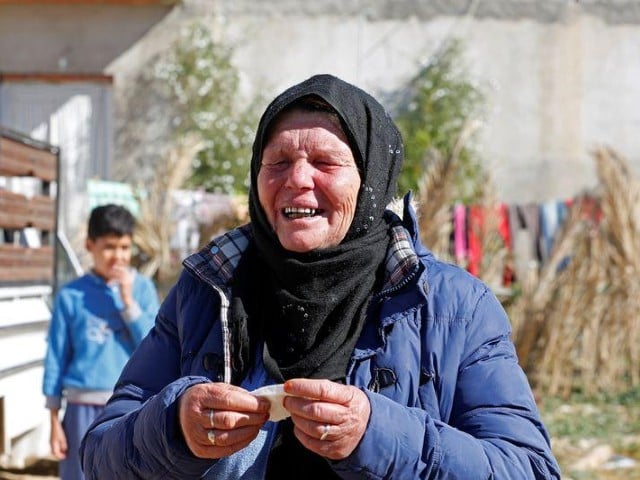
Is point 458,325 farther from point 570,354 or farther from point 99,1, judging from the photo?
point 99,1

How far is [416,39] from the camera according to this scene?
14086 mm

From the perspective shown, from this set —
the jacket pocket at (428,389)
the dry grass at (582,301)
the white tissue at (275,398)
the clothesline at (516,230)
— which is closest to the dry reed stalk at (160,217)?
the dry grass at (582,301)

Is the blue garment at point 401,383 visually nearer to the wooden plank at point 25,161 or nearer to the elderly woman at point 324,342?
the elderly woman at point 324,342

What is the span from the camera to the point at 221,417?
74.5 inches

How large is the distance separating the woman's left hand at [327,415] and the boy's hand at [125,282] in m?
3.30

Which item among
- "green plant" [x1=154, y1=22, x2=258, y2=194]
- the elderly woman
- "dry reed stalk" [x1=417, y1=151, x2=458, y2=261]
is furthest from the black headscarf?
"green plant" [x1=154, y1=22, x2=258, y2=194]

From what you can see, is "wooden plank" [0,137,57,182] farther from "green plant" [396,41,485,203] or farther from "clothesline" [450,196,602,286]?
"green plant" [396,41,485,203]

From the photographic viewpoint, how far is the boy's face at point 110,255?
17.0 ft

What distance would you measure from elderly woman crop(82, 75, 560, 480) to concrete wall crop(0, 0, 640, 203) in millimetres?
11905

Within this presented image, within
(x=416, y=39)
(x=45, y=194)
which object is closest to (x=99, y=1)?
(x=416, y=39)

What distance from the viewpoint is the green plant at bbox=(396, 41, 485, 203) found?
44.2ft

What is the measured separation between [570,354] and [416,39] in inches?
222

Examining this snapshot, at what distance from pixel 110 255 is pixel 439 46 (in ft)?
31.5

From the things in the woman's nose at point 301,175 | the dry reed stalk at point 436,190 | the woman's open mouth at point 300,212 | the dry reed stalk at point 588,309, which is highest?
the dry reed stalk at point 436,190
